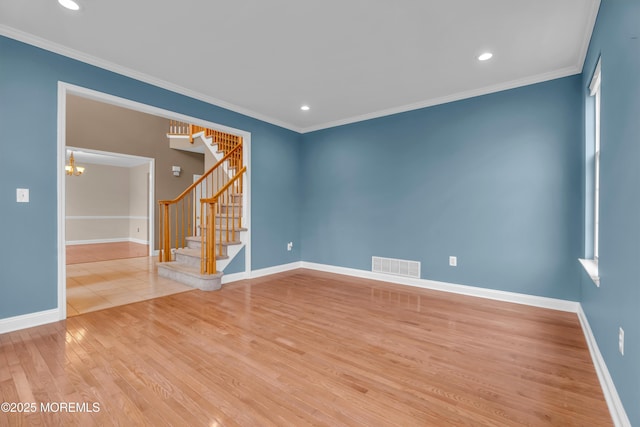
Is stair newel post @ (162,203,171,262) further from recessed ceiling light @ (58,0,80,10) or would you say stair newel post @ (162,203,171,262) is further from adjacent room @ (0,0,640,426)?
recessed ceiling light @ (58,0,80,10)

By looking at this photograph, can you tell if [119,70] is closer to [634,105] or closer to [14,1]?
[14,1]

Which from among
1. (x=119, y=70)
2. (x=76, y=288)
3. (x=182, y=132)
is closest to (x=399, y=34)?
(x=119, y=70)

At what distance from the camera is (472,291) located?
363cm

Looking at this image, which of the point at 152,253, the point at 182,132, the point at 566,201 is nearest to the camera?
the point at 566,201

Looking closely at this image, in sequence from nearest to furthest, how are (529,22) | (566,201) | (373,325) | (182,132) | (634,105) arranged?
(634,105)
(529,22)
(373,325)
(566,201)
(182,132)

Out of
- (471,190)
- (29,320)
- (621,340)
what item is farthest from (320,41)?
(29,320)

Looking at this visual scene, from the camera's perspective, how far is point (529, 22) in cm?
230

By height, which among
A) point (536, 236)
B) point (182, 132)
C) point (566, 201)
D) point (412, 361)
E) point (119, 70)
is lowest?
point (412, 361)

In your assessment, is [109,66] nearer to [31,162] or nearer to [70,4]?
[70,4]

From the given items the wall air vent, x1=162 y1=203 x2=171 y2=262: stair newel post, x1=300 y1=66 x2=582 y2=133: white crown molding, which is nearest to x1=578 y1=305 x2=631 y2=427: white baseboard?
the wall air vent

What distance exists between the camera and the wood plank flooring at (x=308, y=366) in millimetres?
1524

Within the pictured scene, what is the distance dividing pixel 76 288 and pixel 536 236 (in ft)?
19.0

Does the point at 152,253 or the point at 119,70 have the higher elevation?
the point at 119,70

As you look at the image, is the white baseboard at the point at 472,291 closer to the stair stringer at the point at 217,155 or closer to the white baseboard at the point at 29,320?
the stair stringer at the point at 217,155
